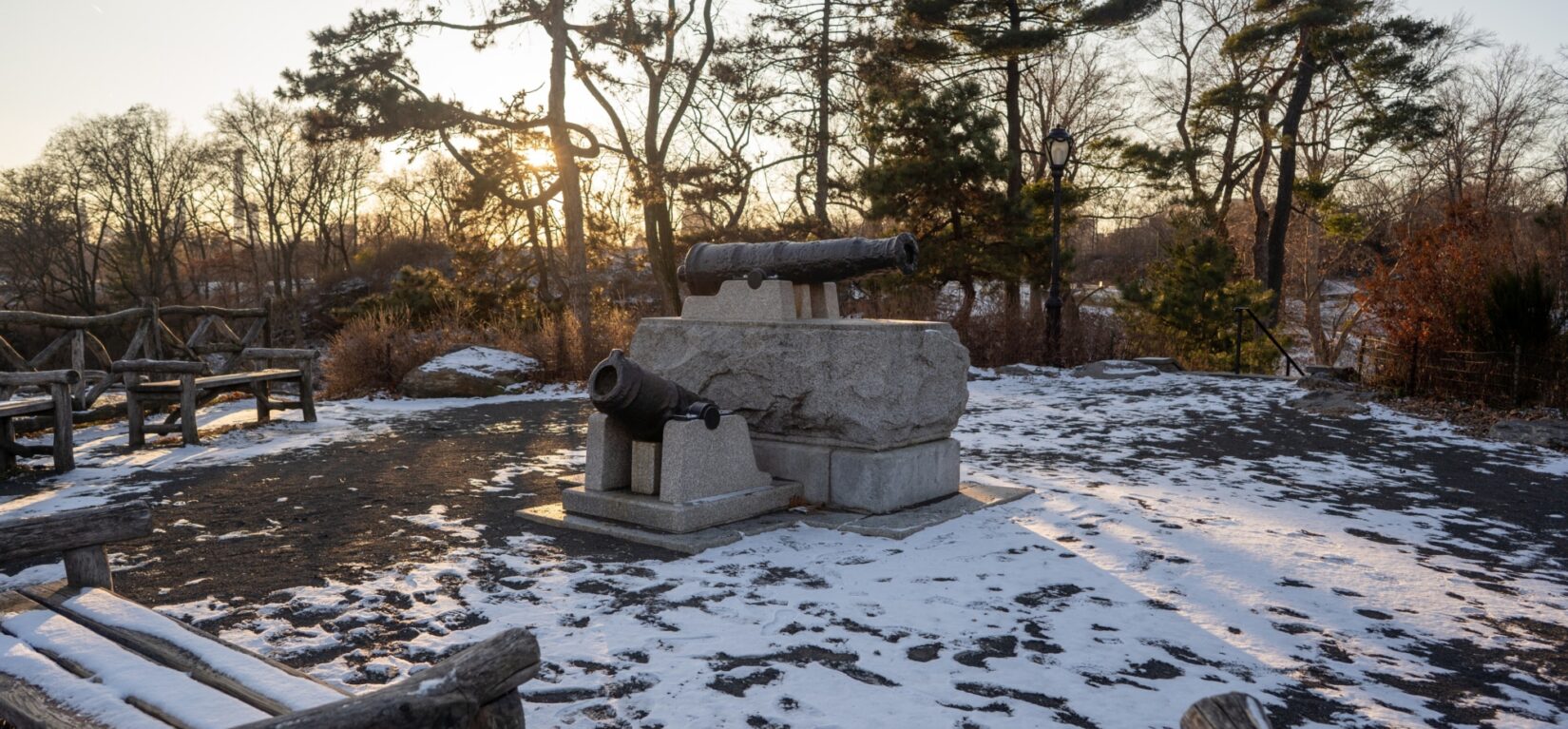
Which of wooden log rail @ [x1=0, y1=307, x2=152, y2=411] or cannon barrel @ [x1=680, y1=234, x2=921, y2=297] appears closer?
cannon barrel @ [x1=680, y1=234, x2=921, y2=297]

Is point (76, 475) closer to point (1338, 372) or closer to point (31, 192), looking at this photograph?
point (1338, 372)

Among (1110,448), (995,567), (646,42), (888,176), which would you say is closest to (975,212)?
(888,176)

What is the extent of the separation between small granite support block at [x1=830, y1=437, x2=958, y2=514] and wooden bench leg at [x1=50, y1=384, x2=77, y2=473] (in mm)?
5271

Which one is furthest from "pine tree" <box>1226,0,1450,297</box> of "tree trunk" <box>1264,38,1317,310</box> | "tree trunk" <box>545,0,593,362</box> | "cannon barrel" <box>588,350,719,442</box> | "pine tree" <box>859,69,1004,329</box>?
"cannon barrel" <box>588,350,719,442</box>

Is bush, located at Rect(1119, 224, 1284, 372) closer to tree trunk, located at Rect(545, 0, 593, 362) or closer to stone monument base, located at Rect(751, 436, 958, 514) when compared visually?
tree trunk, located at Rect(545, 0, 593, 362)

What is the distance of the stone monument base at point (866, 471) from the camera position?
5684 mm

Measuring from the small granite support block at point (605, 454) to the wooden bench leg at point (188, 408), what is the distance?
14.6ft

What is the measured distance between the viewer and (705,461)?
5406 mm

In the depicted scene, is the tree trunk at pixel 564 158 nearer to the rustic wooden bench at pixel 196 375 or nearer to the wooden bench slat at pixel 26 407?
the rustic wooden bench at pixel 196 375

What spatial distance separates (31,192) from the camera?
30031mm

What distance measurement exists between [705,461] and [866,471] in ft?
3.09

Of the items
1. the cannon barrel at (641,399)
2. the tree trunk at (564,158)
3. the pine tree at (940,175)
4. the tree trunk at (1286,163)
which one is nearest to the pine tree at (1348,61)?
the tree trunk at (1286,163)

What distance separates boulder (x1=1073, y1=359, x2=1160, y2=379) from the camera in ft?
47.3

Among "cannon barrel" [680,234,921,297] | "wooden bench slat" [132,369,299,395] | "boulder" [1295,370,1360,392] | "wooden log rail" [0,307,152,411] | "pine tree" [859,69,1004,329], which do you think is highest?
"pine tree" [859,69,1004,329]
